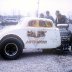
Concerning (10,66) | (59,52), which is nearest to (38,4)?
Answer: (59,52)

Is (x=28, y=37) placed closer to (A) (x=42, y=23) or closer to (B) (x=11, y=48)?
(B) (x=11, y=48)

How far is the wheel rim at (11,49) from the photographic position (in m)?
8.48

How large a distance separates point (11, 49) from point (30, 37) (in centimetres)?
95

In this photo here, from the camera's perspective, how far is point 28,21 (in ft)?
30.1

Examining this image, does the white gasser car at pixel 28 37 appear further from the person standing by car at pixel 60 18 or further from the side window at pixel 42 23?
the person standing by car at pixel 60 18

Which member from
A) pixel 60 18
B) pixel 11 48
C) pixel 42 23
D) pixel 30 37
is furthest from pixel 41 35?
pixel 60 18

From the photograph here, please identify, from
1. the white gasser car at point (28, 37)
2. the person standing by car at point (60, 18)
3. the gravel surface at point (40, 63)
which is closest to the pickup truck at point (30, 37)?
the white gasser car at point (28, 37)

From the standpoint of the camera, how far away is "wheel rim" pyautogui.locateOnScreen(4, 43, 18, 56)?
334 inches

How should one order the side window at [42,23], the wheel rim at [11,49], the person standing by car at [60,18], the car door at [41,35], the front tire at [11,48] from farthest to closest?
the person standing by car at [60,18], the side window at [42,23], the car door at [41,35], the wheel rim at [11,49], the front tire at [11,48]

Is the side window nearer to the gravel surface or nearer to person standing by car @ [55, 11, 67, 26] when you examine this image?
the gravel surface

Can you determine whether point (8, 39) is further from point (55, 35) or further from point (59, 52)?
point (59, 52)

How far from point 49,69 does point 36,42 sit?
2.05 m

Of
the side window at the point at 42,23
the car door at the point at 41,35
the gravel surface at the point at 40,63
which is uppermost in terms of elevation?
the side window at the point at 42,23

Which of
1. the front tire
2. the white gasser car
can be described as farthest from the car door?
the front tire
